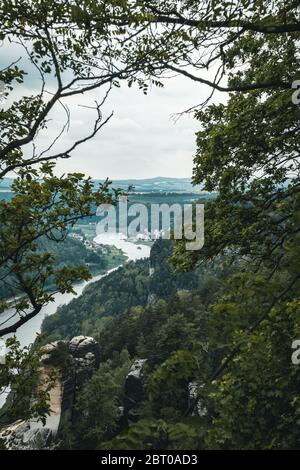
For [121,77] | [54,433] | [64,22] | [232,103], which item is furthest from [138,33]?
[54,433]

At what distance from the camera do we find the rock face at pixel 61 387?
33.2 meters

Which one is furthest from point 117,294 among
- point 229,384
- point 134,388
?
point 229,384

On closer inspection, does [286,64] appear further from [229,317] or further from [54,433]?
[54,433]

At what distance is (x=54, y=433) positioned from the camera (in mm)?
37562

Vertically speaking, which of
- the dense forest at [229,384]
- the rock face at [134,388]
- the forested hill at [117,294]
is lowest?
the forested hill at [117,294]

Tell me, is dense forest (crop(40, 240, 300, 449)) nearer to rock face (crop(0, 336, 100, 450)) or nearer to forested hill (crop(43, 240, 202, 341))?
rock face (crop(0, 336, 100, 450))

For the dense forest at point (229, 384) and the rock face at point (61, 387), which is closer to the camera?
the dense forest at point (229, 384)

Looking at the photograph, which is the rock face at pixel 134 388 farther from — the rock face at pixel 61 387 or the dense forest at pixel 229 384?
the dense forest at pixel 229 384

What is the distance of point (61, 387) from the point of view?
42594 mm

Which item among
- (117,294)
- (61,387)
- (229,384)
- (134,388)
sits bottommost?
(117,294)

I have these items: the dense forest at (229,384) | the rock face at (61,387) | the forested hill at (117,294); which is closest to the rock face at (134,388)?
the rock face at (61,387)

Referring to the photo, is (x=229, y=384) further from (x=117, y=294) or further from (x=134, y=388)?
(x=117, y=294)
